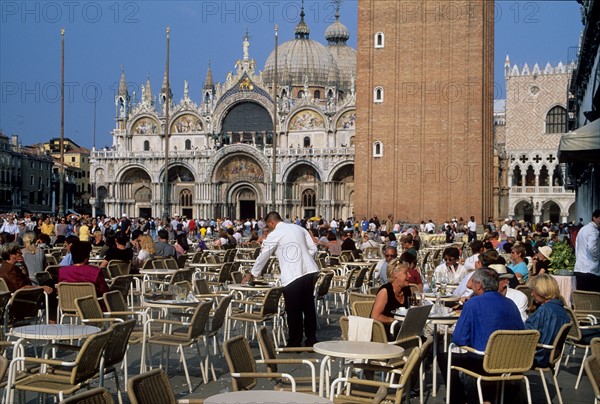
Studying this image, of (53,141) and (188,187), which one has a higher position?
(53,141)

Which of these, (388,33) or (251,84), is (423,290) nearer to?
(388,33)

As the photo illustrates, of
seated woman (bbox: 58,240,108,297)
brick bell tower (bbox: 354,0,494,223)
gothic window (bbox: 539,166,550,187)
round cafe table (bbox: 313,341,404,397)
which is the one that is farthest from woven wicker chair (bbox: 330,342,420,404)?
gothic window (bbox: 539,166,550,187)

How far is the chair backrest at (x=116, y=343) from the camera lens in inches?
243

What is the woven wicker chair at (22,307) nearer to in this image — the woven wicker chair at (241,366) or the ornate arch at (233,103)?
the woven wicker chair at (241,366)

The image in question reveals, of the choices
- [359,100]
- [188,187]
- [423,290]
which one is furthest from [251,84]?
[423,290]

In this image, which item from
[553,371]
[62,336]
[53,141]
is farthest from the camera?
[53,141]

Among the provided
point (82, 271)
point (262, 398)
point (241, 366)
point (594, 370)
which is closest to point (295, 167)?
point (82, 271)

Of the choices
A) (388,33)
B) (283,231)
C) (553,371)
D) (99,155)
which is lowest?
(553,371)

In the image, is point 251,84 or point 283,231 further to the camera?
point 251,84

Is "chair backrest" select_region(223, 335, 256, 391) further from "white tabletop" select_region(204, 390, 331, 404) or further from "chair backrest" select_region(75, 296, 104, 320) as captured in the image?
"chair backrest" select_region(75, 296, 104, 320)

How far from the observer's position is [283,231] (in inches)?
357

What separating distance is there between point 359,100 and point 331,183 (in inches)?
690

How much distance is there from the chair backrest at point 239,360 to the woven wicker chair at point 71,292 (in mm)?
3539

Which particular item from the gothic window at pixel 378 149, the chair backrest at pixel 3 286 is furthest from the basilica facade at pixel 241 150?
the chair backrest at pixel 3 286
